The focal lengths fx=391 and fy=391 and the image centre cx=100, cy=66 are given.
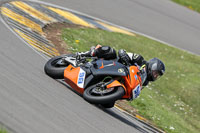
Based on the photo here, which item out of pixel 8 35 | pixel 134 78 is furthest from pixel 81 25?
pixel 134 78

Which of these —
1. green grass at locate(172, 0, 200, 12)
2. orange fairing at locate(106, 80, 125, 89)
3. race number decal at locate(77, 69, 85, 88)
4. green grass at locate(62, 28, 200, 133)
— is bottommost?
green grass at locate(172, 0, 200, 12)

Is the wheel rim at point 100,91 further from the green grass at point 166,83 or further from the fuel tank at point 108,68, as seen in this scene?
the green grass at point 166,83

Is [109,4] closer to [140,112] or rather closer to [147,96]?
[147,96]

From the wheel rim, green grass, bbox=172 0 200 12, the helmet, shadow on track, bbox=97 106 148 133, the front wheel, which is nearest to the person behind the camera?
the front wheel

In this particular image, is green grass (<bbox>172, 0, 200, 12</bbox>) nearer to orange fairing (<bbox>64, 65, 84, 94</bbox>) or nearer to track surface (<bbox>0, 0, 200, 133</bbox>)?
track surface (<bbox>0, 0, 200, 133</bbox>)

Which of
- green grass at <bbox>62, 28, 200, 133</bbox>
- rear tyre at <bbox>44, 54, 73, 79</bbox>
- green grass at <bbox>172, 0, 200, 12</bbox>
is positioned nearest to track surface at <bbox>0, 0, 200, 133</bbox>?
rear tyre at <bbox>44, 54, 73, 79</bbox>

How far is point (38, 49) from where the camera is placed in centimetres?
A: 1007

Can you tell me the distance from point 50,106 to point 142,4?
16.3 meters

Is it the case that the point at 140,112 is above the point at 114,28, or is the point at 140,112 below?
above

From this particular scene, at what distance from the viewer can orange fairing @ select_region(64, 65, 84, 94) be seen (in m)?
7.66

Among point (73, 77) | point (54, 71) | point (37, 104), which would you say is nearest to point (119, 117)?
point (73, 77)

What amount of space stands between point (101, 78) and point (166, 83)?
20.9 ft

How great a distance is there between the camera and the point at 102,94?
24.2 feet

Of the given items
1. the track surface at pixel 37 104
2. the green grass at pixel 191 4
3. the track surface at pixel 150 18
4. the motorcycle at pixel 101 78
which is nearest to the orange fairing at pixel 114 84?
the motorcycle at pixel 101 78
